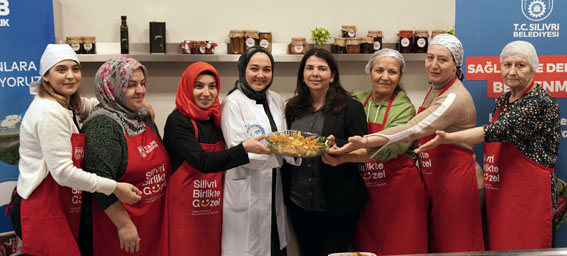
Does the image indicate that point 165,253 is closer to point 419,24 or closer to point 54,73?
point 54,73

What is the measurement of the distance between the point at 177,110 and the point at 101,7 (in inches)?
65.1

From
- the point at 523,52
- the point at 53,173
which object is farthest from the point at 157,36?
the point at 523,52

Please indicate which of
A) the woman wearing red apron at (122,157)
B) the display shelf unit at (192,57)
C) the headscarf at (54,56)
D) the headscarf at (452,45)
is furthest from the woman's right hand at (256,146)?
the display shelf unit at (192,57)

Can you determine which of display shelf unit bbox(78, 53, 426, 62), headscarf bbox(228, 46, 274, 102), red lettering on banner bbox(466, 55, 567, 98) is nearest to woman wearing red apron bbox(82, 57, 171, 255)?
headscarf bbox(228, 46, 274, 102)

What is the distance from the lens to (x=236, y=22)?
4250 mm

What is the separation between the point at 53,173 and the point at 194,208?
2.63 ft

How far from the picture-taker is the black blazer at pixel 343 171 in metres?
3.04

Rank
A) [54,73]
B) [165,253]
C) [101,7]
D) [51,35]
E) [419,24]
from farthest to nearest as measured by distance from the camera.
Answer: [419,24] → [101,7] → [51,35] → [165,253] → [54,73]

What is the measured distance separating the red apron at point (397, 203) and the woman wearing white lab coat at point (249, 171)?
2.19ft

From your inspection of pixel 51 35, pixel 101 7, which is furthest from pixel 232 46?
pixel 51 35

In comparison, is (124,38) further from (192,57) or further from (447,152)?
(447,152)

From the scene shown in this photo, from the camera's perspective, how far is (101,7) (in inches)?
160

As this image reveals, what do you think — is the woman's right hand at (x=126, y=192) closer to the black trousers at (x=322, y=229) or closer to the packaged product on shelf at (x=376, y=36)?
the black trousers at (x=322, y=229)

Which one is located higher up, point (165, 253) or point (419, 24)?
point (419, 24)
